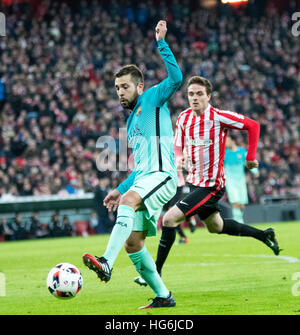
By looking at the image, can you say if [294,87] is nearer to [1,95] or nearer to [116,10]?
[116,10]

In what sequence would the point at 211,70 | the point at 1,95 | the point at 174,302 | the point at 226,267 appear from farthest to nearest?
the point at 211,70 < the point at 1,95 < the point at 226,267 < the point at 174,302

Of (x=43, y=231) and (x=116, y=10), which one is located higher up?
(x=116, y=10)

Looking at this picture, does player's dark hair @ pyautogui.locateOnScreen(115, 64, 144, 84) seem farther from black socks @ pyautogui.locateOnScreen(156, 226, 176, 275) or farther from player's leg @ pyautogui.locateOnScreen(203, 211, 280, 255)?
player's leg @ pyautogui.locateOnScreen(203, 211, 280, 255)

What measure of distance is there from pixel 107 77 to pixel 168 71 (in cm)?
2159

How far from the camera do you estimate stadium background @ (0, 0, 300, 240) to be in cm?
2225

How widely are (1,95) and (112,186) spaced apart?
19.1 ft

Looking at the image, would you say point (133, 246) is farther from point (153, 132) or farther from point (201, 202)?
point (201, 202)

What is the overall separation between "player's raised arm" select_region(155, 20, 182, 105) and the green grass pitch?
2005mm

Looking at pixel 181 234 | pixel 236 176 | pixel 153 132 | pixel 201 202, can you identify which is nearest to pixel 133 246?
pixel 153 132

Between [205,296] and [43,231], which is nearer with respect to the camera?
[205,296]

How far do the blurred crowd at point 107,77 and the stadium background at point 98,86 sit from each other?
47 mm

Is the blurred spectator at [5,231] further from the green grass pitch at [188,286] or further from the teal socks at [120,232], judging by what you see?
the teal socks at [120,232]

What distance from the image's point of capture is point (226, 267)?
10117 millimetres
